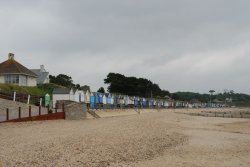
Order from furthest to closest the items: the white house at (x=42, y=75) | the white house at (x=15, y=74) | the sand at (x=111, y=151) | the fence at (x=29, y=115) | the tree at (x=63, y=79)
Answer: the tree at (x=63, y=79), the white house at (x=42, y=75), the white house at (x=15, y=74), the fence at (x=29, y=115), the sand at (x=111, y=151)

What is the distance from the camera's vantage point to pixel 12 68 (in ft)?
170

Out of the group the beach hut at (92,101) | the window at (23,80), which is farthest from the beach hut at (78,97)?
the window at (23,80)

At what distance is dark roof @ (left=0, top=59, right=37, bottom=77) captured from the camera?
168 ft

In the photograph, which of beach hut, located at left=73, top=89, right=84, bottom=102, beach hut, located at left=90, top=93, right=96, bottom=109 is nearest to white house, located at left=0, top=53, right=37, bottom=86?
beach hut, located at left=73, top=89, right=84, bottom=102

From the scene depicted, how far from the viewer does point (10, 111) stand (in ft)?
75.7

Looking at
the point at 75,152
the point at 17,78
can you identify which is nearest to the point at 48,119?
the point at 75,152

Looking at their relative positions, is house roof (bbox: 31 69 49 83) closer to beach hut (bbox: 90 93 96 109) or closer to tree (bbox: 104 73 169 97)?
beach hut (bbox: 90 93 96 109)

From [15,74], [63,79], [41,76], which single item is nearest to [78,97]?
[15,74]

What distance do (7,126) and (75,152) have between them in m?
9.81

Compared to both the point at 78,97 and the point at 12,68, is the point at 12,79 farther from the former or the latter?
the point at 78,97

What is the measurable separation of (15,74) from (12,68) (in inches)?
56.2

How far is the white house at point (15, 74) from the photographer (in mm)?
51125

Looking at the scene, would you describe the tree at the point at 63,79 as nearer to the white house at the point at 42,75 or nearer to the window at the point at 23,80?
the white house at the point at 42,75

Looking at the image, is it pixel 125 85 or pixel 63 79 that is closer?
pixel 63 79
